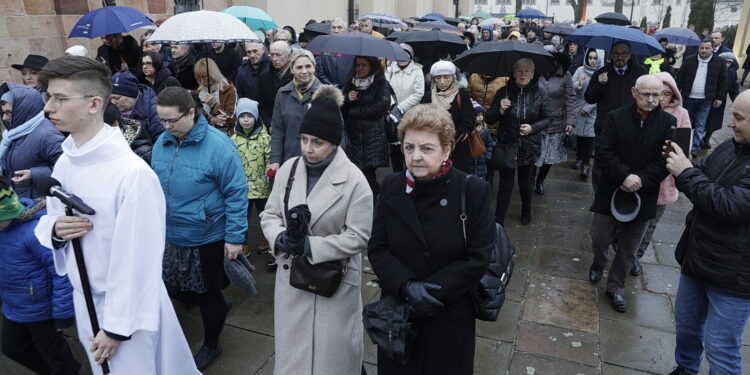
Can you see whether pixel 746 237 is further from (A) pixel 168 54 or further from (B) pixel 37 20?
(B) pixel 37 20

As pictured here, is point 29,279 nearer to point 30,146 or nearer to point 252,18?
point 30,146

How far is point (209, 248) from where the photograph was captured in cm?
345

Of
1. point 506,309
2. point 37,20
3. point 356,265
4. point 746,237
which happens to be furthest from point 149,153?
point 37,20

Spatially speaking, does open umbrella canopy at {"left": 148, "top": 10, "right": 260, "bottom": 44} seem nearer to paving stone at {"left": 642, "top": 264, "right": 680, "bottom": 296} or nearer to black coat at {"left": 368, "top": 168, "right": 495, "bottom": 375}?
black coat at {"left": 368, "top": 168, "right": 495, "bottom": 375}

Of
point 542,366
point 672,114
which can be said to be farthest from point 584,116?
point 542,366

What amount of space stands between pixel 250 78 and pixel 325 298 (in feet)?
14.5

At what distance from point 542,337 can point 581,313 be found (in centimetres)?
57

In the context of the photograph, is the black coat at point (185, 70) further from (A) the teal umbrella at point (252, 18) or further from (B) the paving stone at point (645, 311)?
(B) the paving stone at point (645, 311)

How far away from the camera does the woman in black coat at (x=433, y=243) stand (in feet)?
8.11

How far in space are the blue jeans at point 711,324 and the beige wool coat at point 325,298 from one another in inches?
79.0

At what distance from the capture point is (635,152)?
4.14m

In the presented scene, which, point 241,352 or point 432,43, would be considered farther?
point 432,43

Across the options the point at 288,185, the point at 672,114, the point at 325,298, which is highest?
the point at 672,114

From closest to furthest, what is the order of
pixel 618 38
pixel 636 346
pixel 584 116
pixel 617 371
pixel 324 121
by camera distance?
pixel 324 121
pixel 617 371
pixel 636 346
pixel 618 38
pixel 584 116
